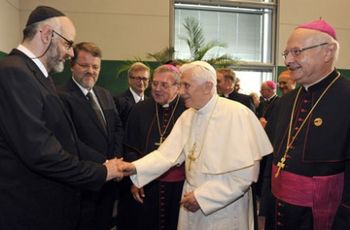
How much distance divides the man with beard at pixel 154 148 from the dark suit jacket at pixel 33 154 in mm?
1271

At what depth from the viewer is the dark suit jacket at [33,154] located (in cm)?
208

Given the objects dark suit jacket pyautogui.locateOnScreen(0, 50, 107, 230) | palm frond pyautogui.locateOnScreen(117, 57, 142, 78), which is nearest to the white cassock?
dark suit jacket pyautogui.locateOnScreen(0, 50, 107, 230)

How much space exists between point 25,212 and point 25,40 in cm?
102

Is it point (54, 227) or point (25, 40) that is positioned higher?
point (25, 40)

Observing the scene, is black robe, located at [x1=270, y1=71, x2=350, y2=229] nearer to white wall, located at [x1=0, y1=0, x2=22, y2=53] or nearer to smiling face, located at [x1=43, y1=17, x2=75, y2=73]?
smiling face, located at [x1=43, y1=17, x2=75, y2=73]

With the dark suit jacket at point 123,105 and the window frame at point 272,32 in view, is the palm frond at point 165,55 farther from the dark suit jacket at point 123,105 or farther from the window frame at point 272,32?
the dark suit jacket at point 123,105

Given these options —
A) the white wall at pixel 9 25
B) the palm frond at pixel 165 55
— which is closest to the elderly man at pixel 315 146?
the white wall at pixel 9 25

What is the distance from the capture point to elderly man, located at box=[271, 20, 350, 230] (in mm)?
2363

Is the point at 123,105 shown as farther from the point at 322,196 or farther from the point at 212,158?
the point at 322,196

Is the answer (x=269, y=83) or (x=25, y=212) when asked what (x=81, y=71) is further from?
(x=269, y=83)

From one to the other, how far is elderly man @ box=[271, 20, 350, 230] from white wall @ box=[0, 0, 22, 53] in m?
5.55

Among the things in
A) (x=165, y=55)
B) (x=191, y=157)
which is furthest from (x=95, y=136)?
(x=165, y=55)

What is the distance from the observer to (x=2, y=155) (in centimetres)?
216

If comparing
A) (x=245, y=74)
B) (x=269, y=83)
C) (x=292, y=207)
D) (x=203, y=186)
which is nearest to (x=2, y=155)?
(x=203, y=186)
